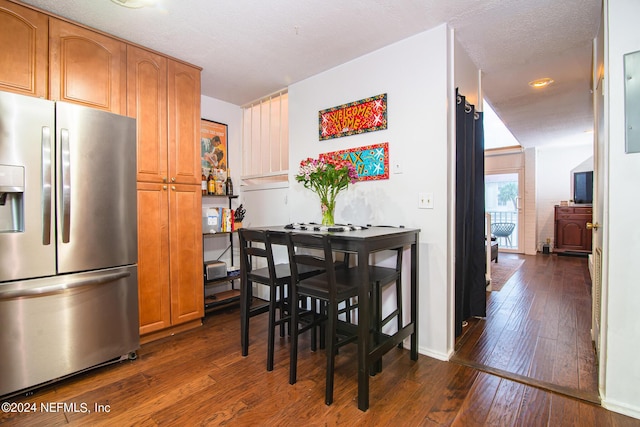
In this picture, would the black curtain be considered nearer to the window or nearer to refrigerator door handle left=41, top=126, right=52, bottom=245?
the window

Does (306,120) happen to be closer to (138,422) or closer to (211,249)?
(211,249)

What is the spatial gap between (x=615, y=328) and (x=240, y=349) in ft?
7.79

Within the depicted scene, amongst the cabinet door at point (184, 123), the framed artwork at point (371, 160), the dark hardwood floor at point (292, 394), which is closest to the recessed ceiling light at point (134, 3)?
the cabinet door at point (184, 123)

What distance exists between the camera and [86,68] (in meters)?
2.20

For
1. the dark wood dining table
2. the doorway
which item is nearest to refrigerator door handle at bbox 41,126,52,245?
the dark wood dining table

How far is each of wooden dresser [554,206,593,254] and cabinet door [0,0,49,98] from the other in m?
8.49

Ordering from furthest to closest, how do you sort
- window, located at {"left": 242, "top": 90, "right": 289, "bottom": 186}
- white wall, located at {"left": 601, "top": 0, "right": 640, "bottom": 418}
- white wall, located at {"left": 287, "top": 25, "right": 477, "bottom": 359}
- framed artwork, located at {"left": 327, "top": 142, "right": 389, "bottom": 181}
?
window, located at {"left": 242, "top": 90, "right": 289, "bottom": 186} < framed artwork, located at {"left": 327, "top": 142, "right": 389, "bottom": 181} < white wall, located at {"left": 287, "top": 25, "right": 477, "bottom": 359} < white wall, located at {"left": 601, "top": 0, "right": 640, "bottom": 418}

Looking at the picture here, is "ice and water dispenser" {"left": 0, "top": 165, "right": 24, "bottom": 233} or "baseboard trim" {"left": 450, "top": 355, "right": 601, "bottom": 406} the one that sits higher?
"ice and water dispenser" {"left": 0, "top": 165, "right": 24, "bottom": 233}

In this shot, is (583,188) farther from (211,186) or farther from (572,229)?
(211,186)

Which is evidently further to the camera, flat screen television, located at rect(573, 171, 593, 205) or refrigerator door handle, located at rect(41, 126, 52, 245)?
flat screen television, located at rect(573, 171, 593, 205)

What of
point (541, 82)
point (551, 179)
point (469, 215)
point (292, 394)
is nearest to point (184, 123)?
point (292, 394)

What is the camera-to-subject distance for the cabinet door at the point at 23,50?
1.88m

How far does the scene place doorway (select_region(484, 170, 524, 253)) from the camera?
6.98 metres

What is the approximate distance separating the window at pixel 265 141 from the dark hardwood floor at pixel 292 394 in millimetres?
2039
